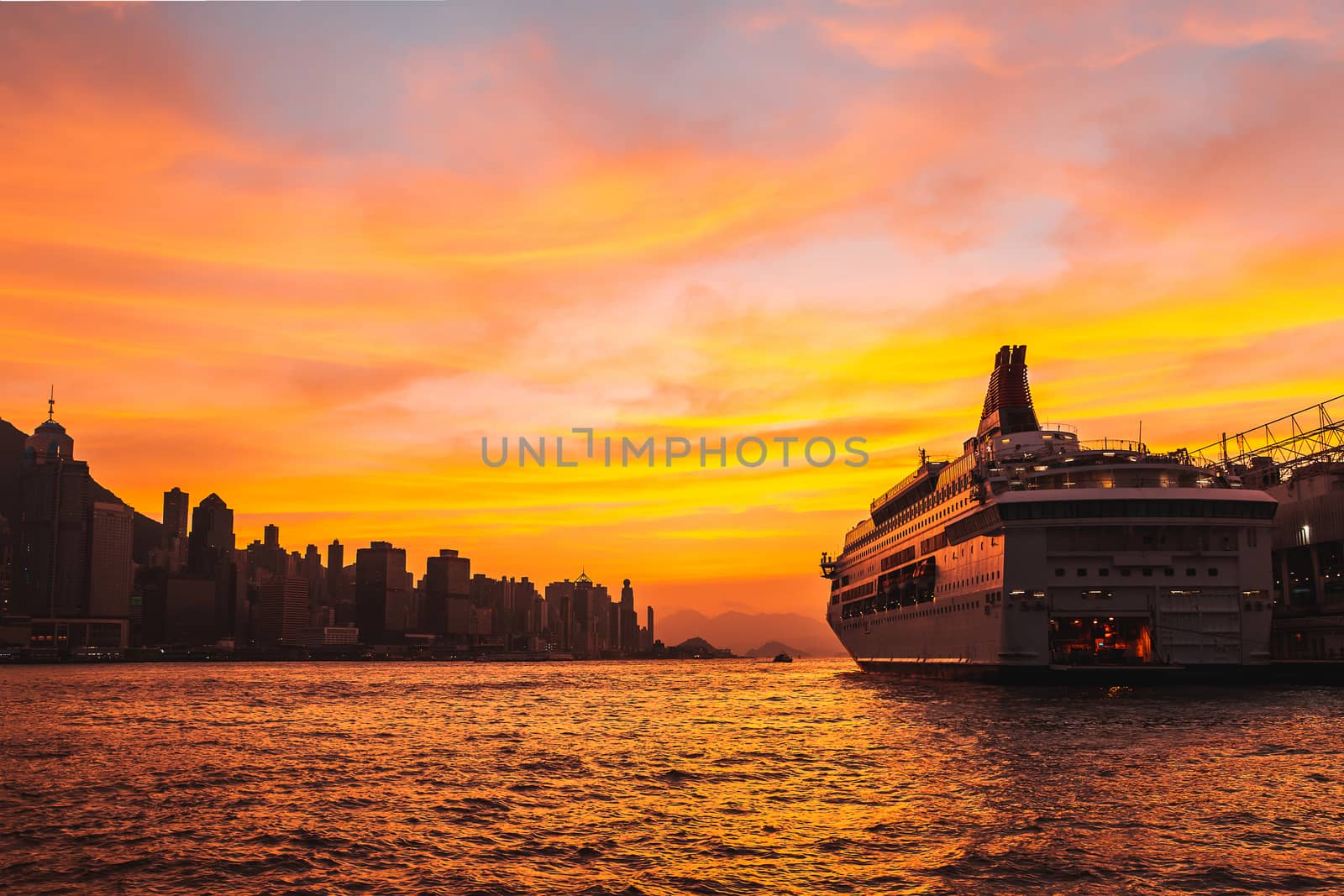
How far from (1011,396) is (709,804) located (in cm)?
10130

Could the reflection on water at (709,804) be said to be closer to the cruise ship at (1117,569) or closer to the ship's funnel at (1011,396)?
the cruise ship at (1117,569)

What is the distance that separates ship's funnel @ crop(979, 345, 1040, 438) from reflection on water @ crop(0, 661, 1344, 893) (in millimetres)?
55209

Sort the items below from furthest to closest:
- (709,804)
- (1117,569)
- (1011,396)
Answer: (1011,396) → (1117,569) → (709,804)

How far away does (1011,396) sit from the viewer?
12912 cm

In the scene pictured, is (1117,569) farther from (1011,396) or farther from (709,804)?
(709,804)

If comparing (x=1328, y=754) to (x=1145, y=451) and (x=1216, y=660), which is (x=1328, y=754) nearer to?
(x=1216, y=660)

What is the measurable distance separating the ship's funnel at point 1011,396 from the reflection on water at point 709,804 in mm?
55209

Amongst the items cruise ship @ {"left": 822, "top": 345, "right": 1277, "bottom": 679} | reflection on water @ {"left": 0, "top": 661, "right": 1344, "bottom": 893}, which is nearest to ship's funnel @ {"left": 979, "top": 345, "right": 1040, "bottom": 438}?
cruise ship @ {"left": 822, "top": 345, "right": 1277, "bottom": 679}

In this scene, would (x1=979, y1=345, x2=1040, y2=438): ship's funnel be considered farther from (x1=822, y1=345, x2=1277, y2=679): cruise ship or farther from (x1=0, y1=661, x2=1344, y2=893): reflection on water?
(x1=0, y1=661, x2=1344, y2=893): reflection on water

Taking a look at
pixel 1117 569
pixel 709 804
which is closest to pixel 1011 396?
pixel 1117 569

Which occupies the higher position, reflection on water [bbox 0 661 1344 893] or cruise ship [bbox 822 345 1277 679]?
cruise ship [bbox 822 345 1277 679]

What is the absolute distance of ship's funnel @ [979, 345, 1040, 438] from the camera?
128250 mm

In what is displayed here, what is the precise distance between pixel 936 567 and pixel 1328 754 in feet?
201

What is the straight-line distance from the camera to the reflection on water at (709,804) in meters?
27.7
